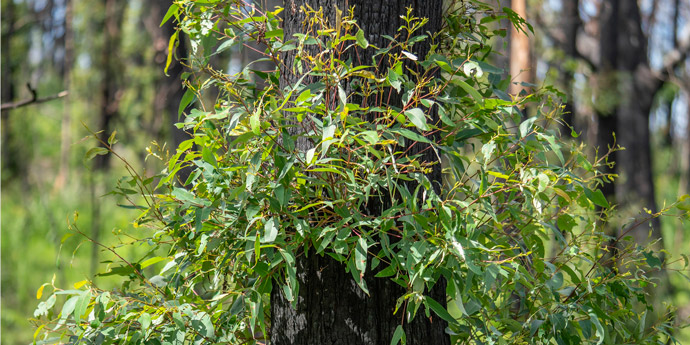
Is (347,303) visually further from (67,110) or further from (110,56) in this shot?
(67,110)

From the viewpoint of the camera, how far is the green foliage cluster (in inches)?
50.5

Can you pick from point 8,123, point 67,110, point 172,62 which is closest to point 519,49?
point 172,62

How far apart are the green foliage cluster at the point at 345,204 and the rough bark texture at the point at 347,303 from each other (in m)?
0.03

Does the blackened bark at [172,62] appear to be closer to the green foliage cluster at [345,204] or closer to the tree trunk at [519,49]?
the green foliage cluster at [345,204]

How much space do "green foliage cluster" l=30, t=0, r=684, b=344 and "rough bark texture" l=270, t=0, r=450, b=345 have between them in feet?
0.11

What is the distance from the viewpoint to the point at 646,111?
8.49 metres

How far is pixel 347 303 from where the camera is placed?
1454 mm

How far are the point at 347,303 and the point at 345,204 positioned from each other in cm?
25

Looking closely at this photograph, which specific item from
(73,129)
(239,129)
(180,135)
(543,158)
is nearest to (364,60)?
(239,129)

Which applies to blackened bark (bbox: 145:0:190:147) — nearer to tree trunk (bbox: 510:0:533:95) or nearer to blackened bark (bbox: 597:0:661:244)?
tree trunk (bbox: 510:0:533:95)

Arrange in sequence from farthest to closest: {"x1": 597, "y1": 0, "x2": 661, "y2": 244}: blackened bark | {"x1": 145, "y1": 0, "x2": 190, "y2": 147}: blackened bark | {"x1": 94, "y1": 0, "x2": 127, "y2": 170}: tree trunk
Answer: {"x1": 94, "y1": 0, "x2": 127, "y2": 170}: tree trunk < {"x1": 597, "y1": 0, "x2": 661, "y2": 244}: blackened bark < {"x1": 145, "y1": 0, "x2": 190, "y2": 147}: blackened bark

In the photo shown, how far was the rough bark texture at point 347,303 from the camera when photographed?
1.45 m

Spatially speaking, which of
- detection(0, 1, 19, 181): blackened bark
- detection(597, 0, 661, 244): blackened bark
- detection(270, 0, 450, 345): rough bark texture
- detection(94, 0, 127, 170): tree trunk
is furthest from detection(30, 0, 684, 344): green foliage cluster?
detection(0, 1, 19, 181): blackened bark

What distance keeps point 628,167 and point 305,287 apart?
8153 millimetres
